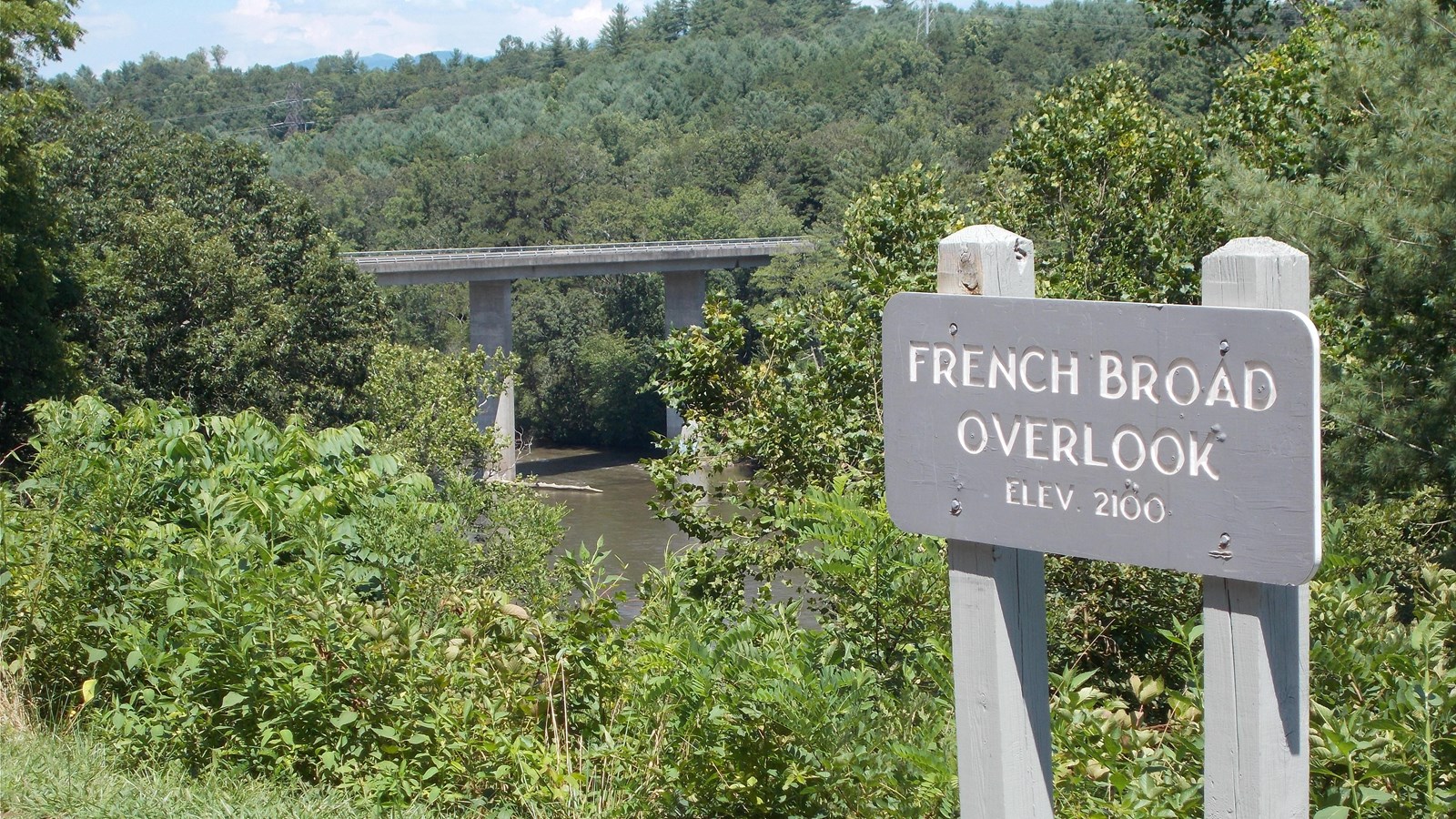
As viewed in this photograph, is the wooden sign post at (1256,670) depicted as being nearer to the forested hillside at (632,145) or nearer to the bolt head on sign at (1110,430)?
the bolt head on sign at (1110,430)

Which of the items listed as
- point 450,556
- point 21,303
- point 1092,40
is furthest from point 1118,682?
point 1092,40

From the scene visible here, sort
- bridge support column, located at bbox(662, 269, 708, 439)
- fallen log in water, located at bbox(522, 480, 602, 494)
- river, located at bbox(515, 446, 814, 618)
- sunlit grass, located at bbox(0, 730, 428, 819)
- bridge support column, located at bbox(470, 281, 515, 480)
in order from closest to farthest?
1. sunlit grass, located at bbox(0, 730, 428, 819)
2. river, located at bbox(515, 446, 814, 618)
3. fallen log in water, located at bbox(522, 480, 602, 494)
4. bridge support column, located at bbox(470, 281, 515, 480)
5. bridge support column, located at bbox(662, 269, 708, 439)

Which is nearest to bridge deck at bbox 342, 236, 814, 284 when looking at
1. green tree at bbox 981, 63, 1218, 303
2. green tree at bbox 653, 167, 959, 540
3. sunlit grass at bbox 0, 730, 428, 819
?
green tree at bbox 981, 63, 1218, 303

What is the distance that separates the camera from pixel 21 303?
1895 cm

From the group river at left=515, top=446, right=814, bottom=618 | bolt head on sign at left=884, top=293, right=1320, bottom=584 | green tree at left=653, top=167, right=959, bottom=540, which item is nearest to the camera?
bolt head on sign at left=884, top=293, right=1320, bottom=584

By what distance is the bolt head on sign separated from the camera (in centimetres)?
206

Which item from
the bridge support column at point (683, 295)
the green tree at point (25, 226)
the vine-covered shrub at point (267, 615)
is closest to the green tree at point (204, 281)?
the green tree at point (25, 226)

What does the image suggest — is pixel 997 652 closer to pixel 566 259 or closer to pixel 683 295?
pixel 566 259

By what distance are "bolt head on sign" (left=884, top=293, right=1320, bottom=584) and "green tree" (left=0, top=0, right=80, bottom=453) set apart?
16.7 meters

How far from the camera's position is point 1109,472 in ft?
7.34

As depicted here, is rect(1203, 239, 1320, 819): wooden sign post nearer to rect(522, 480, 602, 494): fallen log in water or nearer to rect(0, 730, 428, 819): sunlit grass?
rect(0, 730, 428, 819): sunlit grass

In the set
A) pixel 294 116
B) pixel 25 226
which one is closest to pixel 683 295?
pixel 25 226

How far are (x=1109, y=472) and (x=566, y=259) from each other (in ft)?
154

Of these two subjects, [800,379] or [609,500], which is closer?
[800,379]
